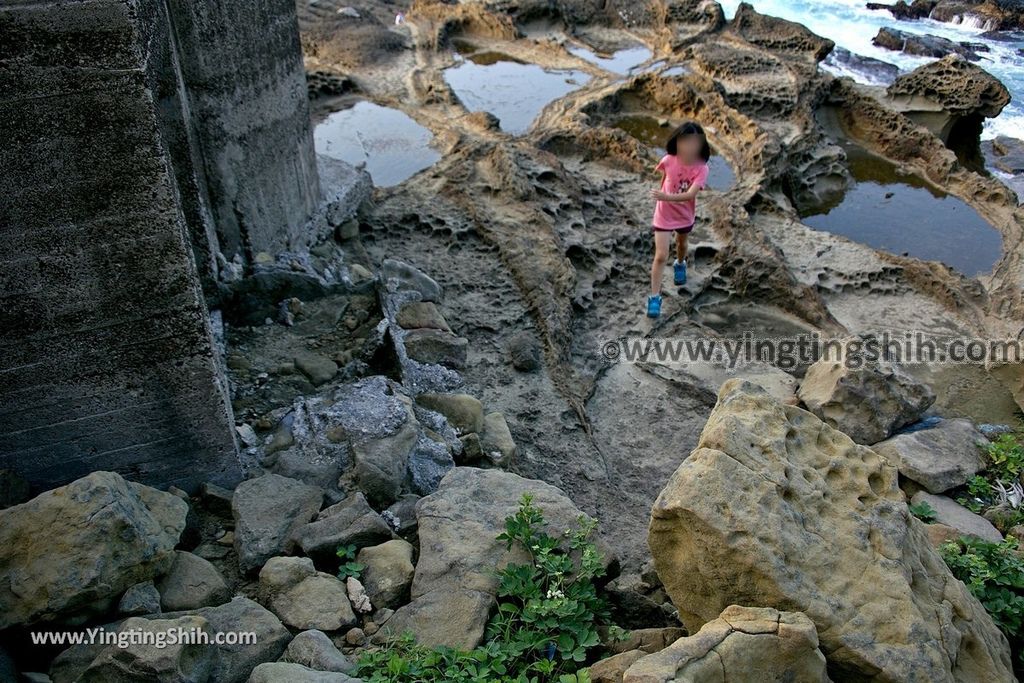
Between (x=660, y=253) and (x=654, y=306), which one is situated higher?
(x=660, y=253)

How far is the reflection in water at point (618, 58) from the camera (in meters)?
12.0

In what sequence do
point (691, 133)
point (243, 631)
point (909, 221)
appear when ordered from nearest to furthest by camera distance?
point (243, 631) < point (691, 133) < point (909, 221)

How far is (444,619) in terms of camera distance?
265cm

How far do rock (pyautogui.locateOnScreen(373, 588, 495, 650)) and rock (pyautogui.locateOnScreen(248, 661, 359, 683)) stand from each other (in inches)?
11.6

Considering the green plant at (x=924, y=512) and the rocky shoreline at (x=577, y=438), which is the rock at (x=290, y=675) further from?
the green plant at (x=924, y=512)

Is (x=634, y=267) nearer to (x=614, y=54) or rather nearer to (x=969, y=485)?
(x=969, y=485)

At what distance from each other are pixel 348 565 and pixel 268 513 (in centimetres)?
41

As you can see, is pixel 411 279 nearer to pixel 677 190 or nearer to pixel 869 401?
pixel 677 190

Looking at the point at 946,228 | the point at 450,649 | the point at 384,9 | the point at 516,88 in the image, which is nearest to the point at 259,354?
the point at 450,649

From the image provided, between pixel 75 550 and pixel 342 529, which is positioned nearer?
pixel 75 550

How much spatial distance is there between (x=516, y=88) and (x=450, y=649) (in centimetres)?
971

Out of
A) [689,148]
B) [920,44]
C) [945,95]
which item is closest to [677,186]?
[689,148]

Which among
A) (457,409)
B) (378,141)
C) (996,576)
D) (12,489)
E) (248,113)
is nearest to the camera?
(12,489)

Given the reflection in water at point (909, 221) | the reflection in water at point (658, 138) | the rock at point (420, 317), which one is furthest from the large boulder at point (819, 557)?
the reflection in water at point (658, 138)
